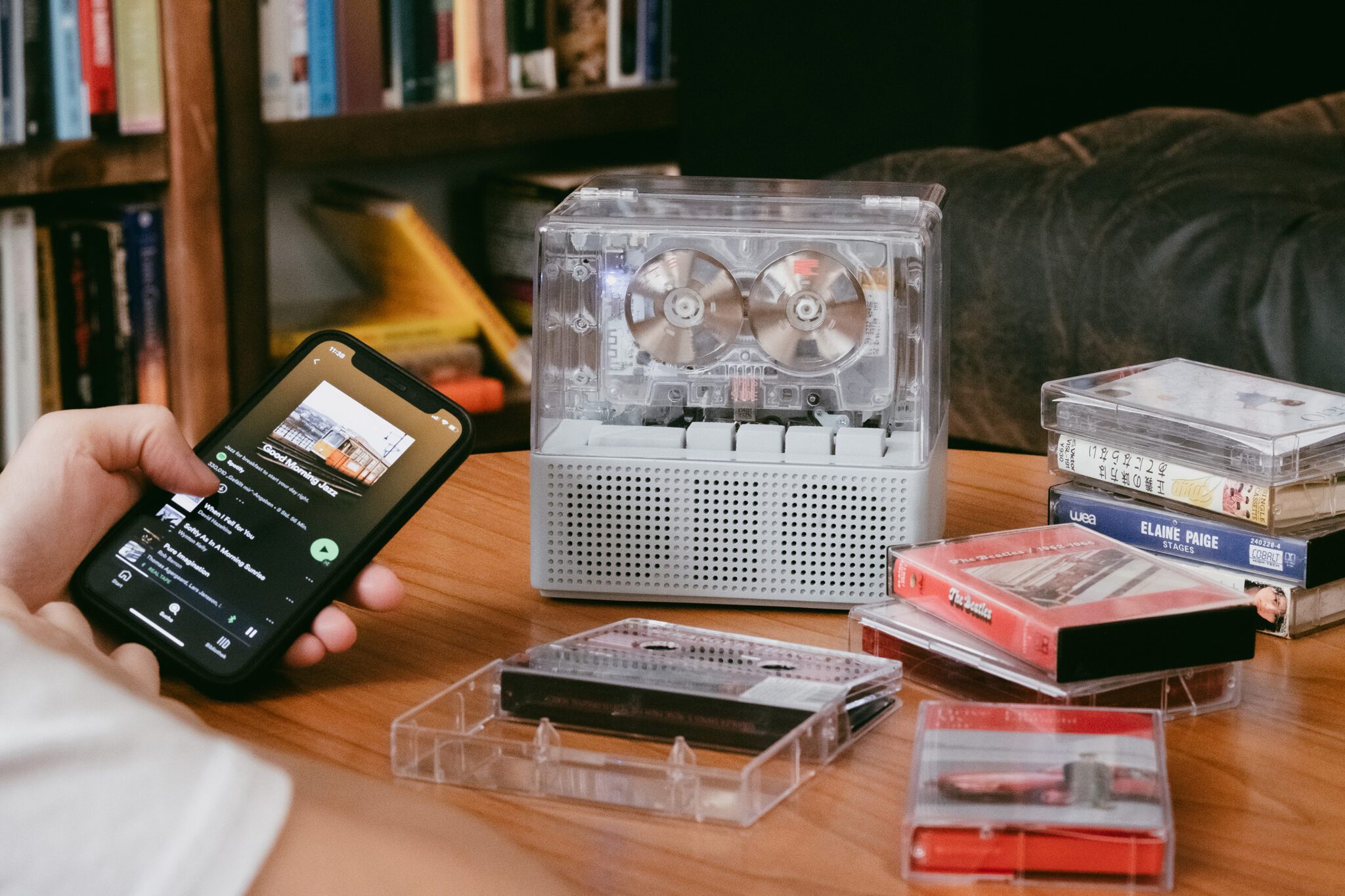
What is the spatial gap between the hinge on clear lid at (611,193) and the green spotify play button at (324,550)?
1.00 ft

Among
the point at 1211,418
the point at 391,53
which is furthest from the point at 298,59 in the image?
the point at 1211,418

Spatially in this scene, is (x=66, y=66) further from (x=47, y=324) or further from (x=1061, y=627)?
(x=1061, y=627)

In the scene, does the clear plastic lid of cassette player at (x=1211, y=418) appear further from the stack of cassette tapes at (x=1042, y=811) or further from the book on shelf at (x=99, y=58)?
the book on shelf at (x=99, y=58)

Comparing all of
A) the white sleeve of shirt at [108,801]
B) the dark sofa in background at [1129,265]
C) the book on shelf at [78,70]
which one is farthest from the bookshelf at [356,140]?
the white sleeve of shirt at [108,801]

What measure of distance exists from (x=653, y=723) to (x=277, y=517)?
0.26 metres

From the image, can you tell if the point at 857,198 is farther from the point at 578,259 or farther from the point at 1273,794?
the point at 1273,794

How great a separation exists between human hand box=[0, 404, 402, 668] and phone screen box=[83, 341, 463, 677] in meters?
0.02

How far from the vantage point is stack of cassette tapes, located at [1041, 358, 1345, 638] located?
868 mm

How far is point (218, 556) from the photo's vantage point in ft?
2.72

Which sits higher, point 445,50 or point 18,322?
point 445,50

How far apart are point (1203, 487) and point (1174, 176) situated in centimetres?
116

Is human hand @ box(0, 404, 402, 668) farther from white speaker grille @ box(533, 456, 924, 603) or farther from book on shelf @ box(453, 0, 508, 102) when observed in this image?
book on shelf @ box(453, 0, 508, 102)

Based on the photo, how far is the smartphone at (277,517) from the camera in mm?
805

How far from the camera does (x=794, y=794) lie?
679 mm
